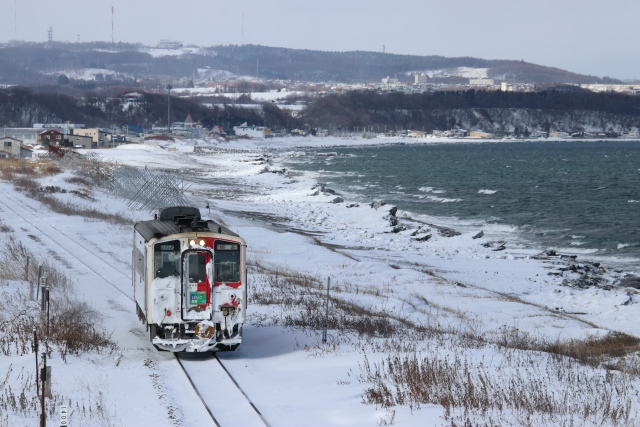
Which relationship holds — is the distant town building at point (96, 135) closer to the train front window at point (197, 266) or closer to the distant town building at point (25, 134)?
the distant town building at point (25, 134)

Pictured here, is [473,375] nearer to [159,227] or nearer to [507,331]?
[159,227]

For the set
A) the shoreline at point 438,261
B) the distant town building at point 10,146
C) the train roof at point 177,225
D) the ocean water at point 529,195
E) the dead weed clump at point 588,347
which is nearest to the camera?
the train roof at point 177,225

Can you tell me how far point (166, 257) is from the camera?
45.2 ft

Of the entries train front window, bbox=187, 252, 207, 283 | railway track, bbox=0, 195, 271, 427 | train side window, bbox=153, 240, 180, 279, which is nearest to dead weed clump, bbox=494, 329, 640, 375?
railway track, bbox=0, 195, 271, 427

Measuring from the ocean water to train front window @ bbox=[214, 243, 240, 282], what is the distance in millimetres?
26886

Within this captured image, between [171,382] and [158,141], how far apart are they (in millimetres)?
130009

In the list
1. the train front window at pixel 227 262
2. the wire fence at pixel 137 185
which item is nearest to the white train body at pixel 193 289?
the train front window at pixel 227 262

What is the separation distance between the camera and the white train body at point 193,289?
13.7 meters

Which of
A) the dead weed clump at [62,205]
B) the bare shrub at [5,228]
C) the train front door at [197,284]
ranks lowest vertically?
the dead weed clump at [62,205]

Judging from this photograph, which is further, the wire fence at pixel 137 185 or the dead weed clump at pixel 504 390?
the wire fence at pixel 137 185

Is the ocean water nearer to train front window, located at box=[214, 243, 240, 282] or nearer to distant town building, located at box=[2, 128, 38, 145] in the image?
train front window, located at box=[214, 243, 240, 282]

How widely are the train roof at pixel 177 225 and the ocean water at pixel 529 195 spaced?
26.3 metres

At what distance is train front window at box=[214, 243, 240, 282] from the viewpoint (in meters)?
13.9

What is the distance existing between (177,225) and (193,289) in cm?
158
